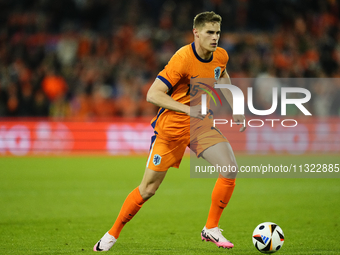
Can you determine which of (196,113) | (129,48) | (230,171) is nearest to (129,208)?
(230,171)

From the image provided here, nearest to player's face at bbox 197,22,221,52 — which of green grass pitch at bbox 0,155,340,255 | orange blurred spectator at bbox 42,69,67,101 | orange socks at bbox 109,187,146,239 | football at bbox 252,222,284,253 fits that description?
orange socks at bbox 109,187,146,239

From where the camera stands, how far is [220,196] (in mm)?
5344

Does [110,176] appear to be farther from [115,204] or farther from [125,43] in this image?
[125,43]

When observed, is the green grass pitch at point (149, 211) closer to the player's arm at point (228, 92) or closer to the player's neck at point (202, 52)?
the player's arm at point (228, 92)

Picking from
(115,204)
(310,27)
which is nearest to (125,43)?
(310,27)

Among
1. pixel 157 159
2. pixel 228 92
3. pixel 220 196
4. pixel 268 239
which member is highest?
pixel 228 92

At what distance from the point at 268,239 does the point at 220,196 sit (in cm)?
70

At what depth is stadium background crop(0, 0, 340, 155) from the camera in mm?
14773

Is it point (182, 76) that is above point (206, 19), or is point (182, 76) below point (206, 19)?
below

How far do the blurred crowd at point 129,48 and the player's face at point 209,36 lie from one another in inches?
383

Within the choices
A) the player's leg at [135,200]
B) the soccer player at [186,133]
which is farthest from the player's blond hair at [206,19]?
the player's leg at [135,200]

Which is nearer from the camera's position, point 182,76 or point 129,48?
point 182,76

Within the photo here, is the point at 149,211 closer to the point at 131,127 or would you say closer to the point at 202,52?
the point at 202,52

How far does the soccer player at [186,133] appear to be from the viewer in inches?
198
